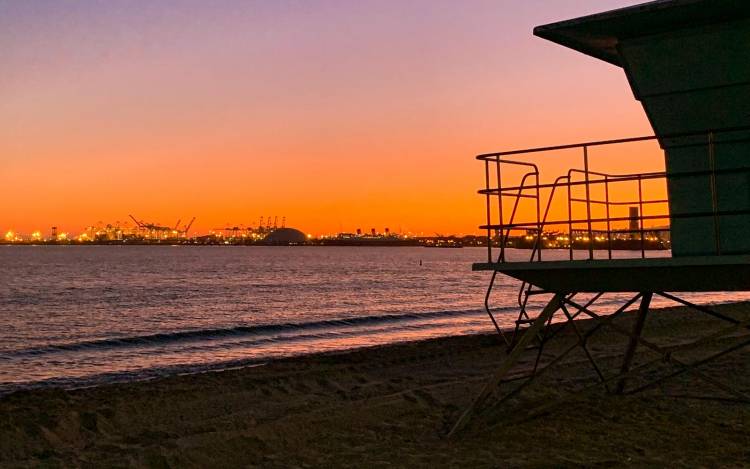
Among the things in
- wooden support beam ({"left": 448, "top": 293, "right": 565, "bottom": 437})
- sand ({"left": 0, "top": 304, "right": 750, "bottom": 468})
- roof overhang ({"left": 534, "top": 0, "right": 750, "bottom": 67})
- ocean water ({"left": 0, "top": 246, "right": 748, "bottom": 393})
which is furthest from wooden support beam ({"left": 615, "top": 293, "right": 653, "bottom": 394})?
ocean water ({"left": 0, "top": 246, "right": 748, "bottom": 393})

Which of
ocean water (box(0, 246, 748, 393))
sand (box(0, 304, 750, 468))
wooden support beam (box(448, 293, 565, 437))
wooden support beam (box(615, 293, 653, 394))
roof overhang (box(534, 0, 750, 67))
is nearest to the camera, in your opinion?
roof overhang (box(534, 0, 750, 67))

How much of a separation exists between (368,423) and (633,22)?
620 centimetres

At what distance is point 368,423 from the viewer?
977 cm

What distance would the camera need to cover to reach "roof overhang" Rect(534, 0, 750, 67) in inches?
274

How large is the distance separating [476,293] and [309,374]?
41382 mm

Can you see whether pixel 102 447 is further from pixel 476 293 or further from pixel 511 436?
pixel 476 293

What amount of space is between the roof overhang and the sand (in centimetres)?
423

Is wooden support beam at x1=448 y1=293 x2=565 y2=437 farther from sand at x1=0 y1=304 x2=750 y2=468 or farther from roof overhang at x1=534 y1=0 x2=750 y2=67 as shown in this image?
roof overhang at x1=534 y1=0 x2=750 y2=67

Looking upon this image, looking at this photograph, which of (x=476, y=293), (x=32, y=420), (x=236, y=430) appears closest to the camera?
(x=236, y=430)

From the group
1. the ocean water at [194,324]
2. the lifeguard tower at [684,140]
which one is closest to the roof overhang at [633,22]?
the lifeguard tower at [684,140]

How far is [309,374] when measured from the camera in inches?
603

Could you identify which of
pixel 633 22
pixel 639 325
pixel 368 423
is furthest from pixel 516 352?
pixel 633 22

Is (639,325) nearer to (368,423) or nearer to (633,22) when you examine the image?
(368,423)

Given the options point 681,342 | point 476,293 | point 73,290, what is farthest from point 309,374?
point 73,290
